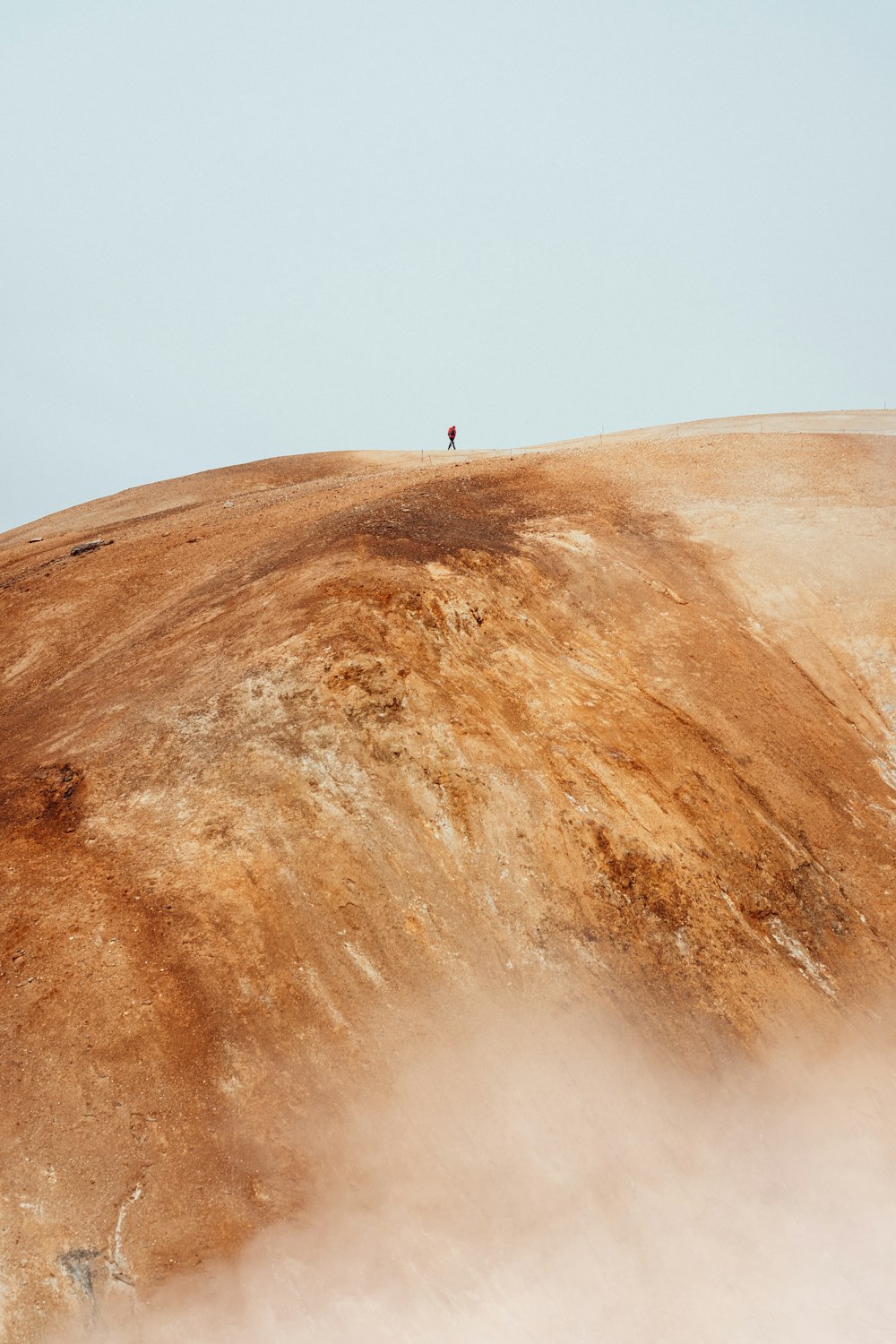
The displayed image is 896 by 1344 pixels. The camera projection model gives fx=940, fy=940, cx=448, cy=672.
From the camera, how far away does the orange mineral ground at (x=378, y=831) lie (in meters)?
9.41

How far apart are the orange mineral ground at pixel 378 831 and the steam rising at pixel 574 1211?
0.32m

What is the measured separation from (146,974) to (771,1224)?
7.44m

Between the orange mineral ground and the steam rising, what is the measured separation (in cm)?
32

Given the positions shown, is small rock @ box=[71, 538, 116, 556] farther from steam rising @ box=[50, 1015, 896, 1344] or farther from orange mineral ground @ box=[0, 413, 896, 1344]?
steam rising @ box=[50, 1015, 896, 1344]

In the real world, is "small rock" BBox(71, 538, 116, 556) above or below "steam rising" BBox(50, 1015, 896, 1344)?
above

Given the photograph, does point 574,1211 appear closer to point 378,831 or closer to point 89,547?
point 378,831

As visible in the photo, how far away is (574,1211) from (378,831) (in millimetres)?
4770

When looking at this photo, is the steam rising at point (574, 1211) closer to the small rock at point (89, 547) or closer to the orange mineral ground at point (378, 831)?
the orange mineral ground at point (378, 831)

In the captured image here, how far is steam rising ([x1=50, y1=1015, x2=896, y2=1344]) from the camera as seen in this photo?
8891 millimetres

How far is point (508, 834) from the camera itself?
1236 centimetres

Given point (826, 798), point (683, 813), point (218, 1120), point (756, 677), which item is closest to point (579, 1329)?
point (218, 1120)

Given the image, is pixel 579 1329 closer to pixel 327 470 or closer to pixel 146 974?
pixel 146 974

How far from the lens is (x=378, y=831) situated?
1202 cm

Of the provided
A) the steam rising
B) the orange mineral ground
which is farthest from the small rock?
the steam rising
